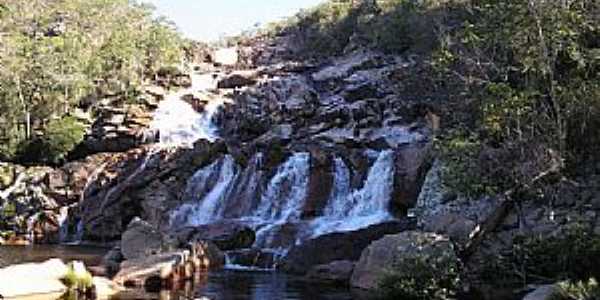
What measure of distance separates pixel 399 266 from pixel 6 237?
29.3m

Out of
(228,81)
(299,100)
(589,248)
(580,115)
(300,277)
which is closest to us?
(589,248)

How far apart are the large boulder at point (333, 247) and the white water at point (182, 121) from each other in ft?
67.4

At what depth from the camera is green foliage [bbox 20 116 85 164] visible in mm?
52781

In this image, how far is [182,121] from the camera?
55.5 meters

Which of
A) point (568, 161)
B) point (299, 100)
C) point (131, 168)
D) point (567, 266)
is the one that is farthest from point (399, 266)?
point (299, 100)

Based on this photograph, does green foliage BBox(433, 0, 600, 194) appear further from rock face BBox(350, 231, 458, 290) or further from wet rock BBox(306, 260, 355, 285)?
wet rock BBox(306, 260, 355, 285)

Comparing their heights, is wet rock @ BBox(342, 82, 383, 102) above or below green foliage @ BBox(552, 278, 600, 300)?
above

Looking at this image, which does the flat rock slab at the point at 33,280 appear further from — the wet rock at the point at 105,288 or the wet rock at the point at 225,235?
the wet rock at the point at 225,235

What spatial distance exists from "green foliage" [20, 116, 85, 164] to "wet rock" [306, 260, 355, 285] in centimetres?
2789

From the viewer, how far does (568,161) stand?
78.6 feet

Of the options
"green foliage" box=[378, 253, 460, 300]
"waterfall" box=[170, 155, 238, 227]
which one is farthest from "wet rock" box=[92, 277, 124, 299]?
"waterfall" box=[170, 155, 238, 227]

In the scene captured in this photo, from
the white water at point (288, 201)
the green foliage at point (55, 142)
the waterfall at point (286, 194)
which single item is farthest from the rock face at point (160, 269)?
the green foliage at point (55, 142)

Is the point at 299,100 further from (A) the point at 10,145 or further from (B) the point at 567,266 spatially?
(B) the point at 567,266

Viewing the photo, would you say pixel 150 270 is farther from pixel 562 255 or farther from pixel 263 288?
pixel 562 255
